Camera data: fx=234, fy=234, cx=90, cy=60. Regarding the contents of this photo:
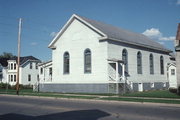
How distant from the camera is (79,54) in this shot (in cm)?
2933

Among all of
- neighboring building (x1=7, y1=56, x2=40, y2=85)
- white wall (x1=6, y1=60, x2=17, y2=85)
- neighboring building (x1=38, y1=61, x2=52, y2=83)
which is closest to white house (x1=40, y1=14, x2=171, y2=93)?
neighboring building (x1=38, y1=61, x2=52, y2=83)

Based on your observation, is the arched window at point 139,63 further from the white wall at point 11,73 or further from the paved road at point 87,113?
the white wall at point 11,73

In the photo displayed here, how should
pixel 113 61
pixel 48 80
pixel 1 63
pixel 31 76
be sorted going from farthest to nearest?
pixel 1 63
pixel 31 76
pixel 48 80
pixel 113 61

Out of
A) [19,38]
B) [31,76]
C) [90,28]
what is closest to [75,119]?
[90,28]

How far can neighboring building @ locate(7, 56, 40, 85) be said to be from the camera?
169ft

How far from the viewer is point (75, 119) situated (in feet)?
32.8

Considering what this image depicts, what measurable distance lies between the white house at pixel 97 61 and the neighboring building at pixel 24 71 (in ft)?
65.9

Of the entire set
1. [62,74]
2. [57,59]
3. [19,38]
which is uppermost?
[19,38]

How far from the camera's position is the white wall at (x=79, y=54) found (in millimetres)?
27172

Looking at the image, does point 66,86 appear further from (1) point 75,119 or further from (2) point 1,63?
(2) point 1,63

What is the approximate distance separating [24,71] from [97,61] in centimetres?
2920

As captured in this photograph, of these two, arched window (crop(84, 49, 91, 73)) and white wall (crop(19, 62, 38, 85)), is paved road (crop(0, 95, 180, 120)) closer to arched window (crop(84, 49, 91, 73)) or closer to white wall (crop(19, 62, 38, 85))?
arched window (crop(84, 49, 91, 73))

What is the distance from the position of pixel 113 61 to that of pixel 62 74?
792cm

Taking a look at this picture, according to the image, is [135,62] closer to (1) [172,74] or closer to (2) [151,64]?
(2) [151,64]
